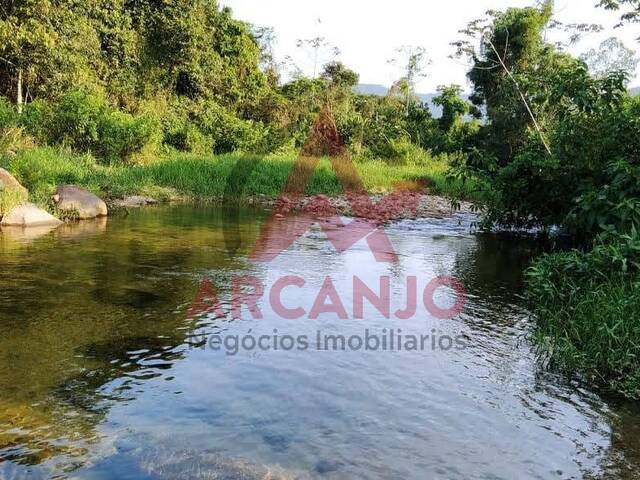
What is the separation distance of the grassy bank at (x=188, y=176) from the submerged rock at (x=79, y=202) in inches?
10.8

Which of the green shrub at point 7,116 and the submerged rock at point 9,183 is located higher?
the green shrub at point 7,116

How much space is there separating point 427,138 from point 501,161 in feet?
26.7

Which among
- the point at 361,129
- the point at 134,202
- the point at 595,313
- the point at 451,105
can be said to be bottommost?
the point at 595,313

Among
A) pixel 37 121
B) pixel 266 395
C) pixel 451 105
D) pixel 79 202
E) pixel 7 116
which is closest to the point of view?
pixel 266 395

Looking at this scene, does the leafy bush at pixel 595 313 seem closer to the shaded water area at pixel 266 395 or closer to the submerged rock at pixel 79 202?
the shaded water area at pixel 266 395

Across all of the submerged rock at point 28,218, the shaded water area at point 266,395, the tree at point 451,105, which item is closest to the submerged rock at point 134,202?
the submerged rock at point 28,218

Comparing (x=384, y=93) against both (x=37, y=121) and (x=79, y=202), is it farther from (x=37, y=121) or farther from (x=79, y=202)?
(x=79, y=202)

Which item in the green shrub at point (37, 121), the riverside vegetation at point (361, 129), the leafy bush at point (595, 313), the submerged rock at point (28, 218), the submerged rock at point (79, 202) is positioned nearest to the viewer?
the leafy bush at point (595, 313)

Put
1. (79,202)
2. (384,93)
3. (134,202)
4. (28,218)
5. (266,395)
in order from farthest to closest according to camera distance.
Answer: (384,93) < (134,202) < (79,202) < (28,218) < (266,395)

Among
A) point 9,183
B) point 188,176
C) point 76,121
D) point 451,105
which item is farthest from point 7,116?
point 451,105

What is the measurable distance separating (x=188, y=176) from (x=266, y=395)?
1524cm

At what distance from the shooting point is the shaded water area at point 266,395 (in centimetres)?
394

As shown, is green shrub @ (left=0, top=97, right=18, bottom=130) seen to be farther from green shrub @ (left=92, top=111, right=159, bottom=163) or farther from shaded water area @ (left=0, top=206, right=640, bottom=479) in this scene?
shaded water area @ (left=0, top=206, right=640, bottom=479)

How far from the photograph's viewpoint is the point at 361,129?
28703 mm
